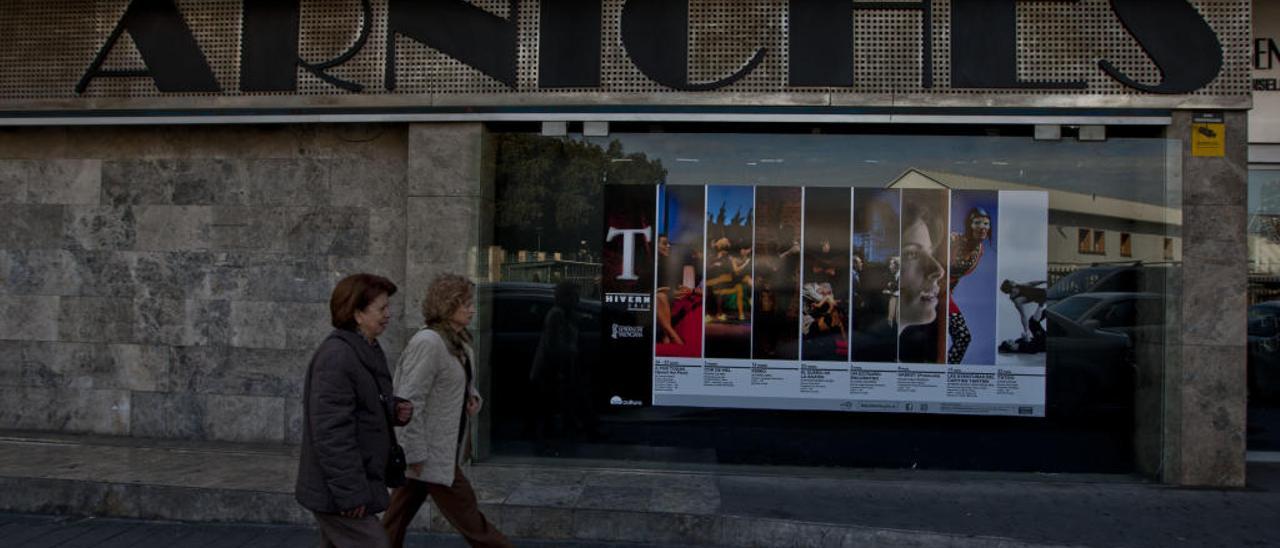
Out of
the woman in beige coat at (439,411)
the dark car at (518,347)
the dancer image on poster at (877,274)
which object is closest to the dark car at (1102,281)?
the dancer image on poster at (877,274)

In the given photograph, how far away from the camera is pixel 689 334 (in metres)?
7.36

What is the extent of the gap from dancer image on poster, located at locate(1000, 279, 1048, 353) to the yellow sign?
58.6 inches

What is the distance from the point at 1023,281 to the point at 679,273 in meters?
2.78

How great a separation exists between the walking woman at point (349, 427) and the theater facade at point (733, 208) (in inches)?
134

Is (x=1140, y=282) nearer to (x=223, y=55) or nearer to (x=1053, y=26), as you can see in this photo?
(x=1053, y=26)

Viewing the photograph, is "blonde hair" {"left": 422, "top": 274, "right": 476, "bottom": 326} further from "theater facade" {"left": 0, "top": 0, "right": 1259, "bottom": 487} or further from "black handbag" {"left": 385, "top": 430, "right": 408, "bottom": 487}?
"theater facade" {"left": 0, "top": 0, "right": 1259, "bottom": 487}

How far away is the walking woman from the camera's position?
353 centimetres

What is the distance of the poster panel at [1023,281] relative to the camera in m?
7.13

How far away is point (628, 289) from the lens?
7.40 metres

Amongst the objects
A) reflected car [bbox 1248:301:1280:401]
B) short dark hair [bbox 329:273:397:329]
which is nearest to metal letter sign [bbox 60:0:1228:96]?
reflected car [bbox 1248:301:1280:401]

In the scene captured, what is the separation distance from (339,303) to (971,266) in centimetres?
525

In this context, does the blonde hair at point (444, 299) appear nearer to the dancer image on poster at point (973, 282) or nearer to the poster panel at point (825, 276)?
the poster panel at point (825, 276)

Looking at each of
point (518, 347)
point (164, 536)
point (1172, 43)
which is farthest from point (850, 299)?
point (164, 536)

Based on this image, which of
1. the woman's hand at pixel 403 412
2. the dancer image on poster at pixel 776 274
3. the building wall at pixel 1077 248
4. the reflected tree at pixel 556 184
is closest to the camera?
the woman's hand at pixel 403 412
